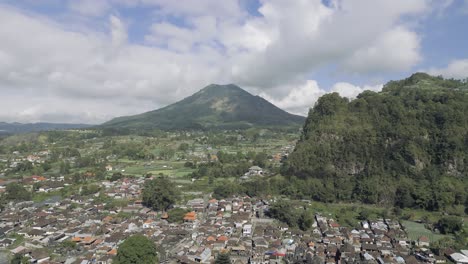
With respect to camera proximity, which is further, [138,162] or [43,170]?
[138,162]

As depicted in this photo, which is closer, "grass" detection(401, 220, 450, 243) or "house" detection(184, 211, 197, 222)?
"grass" detection(401, 220, 450, 243)

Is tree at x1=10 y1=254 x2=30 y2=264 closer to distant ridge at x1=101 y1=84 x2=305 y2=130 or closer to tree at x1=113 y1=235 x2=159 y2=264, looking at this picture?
tree at x1=113 y1=235 x2=159 y2=264

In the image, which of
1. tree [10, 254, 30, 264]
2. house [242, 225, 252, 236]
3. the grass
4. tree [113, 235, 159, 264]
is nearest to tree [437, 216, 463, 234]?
the grass

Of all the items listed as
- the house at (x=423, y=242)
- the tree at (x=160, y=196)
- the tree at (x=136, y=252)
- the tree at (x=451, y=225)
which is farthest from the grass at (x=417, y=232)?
the tree at (x=160, y=196)

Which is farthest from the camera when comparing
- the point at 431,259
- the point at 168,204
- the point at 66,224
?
the point at 168,204

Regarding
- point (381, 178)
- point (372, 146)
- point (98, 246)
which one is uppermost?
point (372, 146)

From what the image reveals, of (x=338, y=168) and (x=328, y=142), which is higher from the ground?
(x=328, y=142)

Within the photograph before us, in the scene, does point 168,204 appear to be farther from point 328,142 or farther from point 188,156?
point 188,156

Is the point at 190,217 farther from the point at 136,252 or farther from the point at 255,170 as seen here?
the point at 255,170

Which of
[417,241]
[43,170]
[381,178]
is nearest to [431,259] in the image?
[417,241]
